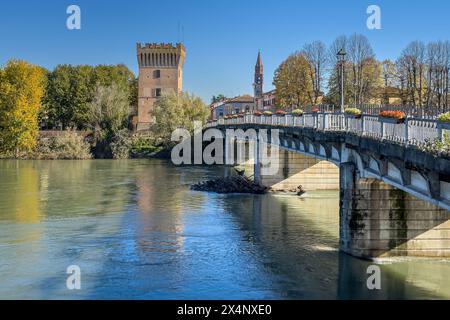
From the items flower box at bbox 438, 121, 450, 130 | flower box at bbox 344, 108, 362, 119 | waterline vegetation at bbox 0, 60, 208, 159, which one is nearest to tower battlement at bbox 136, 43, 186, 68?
waterline vegetation at bbox 0, 60, 208, 159

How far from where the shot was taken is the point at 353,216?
21.1 metres

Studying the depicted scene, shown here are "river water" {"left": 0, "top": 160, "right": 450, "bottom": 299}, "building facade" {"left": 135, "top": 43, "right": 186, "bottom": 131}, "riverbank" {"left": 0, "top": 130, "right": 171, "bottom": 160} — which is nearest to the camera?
"river water" {"left": 0, "top": 160, "right": 450, "bottom": 299}

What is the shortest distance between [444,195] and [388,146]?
2.78 meters

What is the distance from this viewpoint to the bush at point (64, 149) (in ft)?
279

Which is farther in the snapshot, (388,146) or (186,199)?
(186,199)

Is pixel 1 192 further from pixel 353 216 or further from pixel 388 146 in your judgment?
pixel 388 146

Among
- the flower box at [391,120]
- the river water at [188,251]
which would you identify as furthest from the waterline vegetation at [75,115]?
the flower box at [391,120]

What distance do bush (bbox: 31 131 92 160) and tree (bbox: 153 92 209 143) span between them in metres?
11.3

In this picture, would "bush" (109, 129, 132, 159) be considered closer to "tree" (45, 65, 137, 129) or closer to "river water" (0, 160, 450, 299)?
"tree" (45, 65, 137, 129)

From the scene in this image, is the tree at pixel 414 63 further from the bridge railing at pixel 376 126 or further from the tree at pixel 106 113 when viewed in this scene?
the tree at pixel 106 113

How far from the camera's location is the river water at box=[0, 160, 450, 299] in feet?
Answer: 60.2

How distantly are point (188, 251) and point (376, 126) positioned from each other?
914 centimetres
